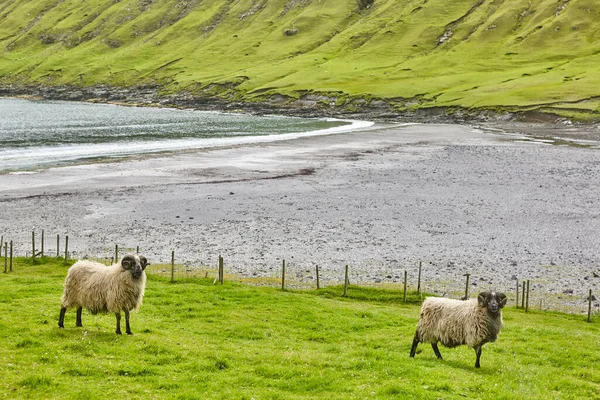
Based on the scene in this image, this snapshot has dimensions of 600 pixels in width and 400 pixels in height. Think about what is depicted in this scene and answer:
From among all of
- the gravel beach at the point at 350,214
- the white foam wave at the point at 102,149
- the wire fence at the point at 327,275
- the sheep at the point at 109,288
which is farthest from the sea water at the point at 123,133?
the sheep at the point at 109,288

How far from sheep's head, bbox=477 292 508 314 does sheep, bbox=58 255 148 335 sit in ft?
41.6

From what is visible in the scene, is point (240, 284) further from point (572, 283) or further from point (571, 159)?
point (571, 159)

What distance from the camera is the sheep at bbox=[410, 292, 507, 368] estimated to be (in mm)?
21406

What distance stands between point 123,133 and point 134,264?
134m

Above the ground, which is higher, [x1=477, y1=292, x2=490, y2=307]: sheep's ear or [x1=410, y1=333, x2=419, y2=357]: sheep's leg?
[x1=477, y1=292, x2=490, y2=307]: sheep's ear

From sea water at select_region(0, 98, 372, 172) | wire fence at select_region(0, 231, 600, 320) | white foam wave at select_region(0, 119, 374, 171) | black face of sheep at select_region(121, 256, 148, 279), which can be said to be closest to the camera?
black face of sheep at select_region(121, 256, 148, 279)

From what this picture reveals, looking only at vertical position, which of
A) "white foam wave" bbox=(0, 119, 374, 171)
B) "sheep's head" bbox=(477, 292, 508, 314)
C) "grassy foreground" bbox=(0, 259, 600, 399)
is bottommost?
"grassy foreground" bbox=(0, 259, 600, 399)

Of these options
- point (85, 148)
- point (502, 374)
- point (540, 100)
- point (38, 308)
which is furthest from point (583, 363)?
point (540, 100)

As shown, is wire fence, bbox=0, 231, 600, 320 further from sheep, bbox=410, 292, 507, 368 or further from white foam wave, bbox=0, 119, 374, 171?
white foam wave, bbox=0, 119, 374, 171

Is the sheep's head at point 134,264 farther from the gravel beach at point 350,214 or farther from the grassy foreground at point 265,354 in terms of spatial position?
the gravel beach at point 350,214

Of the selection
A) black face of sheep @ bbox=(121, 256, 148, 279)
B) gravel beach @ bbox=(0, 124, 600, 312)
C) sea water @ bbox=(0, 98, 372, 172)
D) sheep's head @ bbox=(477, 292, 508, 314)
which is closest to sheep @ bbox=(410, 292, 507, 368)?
sheep's head @ bbox=(477, 292, 508, 314)

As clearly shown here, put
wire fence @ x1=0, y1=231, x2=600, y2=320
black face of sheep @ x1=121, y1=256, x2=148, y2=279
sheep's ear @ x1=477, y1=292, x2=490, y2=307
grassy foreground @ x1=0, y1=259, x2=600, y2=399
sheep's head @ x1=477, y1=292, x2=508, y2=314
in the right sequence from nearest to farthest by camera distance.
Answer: grassy foreground @ x1=0, y1=259, x2=600, y2=399
sheep's head @ x1=477, y1=292, x2=508, y2=314
sheep's ear @ x1=477, y1=292, x2=490, y2=307
black face of sheep @ x1=121, y1=256, x2=148, y2=279
wire fence @ x1=0, y1=231, x2=600, y2=320

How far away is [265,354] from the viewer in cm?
2295

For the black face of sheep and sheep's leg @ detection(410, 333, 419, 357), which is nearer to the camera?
the black face of sheep
